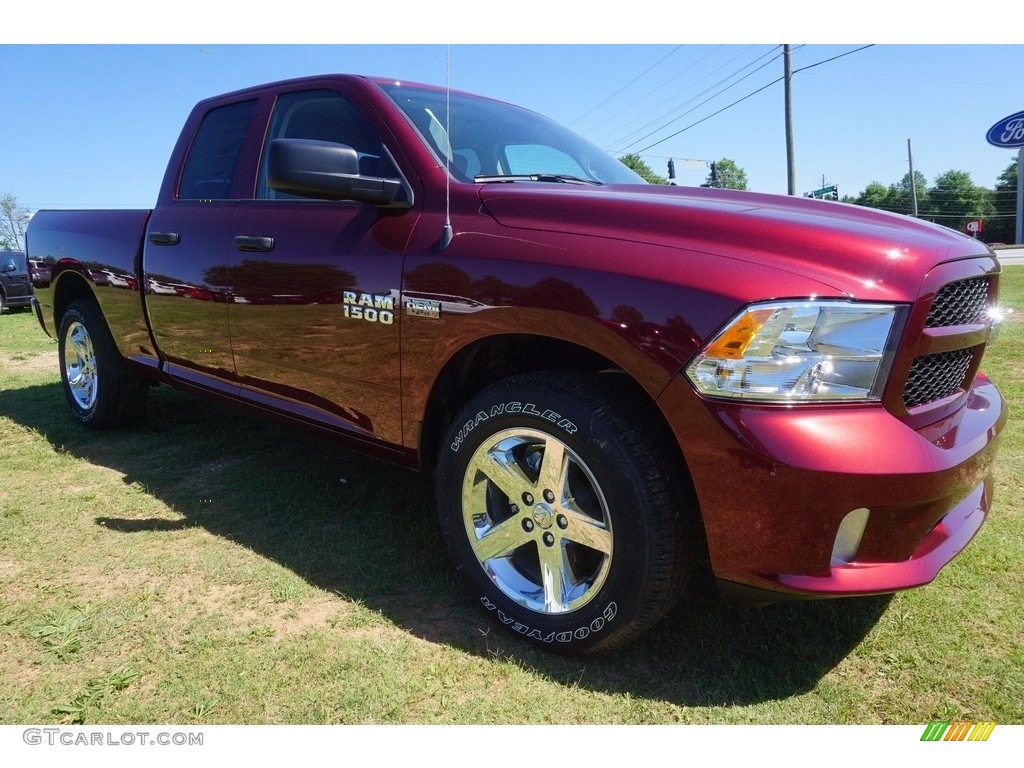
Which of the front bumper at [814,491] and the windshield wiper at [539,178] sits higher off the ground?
the windshield wiper at [539,178]

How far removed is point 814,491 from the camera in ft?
5.62

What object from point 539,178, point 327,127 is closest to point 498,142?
point 539,178

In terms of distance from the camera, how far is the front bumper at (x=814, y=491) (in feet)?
5.63

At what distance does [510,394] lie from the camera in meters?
2.25

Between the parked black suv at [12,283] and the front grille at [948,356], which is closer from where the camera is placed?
the front grille at [948,356]

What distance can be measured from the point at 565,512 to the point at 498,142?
5.52ft

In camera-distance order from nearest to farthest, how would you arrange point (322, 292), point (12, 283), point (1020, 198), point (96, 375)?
point (322, 292)
point (96, 375)
point (12, 283)
point (1020, 198)

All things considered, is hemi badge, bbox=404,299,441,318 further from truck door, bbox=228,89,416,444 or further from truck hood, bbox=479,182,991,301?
truck hood, bbox=479,182,991,301

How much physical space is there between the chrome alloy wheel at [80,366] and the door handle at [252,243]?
2029 mm

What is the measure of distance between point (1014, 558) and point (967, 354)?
1.09m

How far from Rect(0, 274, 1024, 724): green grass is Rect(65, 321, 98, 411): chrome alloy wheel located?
132cm

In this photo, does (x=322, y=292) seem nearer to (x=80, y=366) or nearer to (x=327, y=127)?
(x=327, y=127)

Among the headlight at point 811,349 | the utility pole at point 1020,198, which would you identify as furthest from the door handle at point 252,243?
the utility pole at point 1020,198
